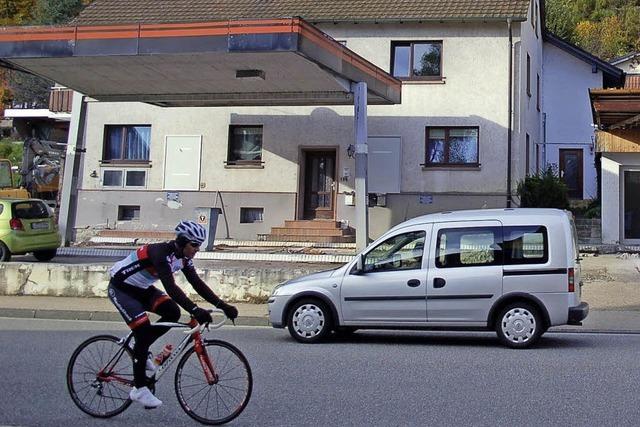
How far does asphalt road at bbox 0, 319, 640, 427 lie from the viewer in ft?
21.2

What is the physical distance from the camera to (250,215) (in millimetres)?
24234

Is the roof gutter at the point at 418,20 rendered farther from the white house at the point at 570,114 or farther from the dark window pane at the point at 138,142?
the white house at the point at 570,114

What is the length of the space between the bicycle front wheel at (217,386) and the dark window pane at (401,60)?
18.7 meters

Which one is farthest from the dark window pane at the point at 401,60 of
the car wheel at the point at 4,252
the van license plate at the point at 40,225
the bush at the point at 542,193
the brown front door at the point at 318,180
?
the car wheel at the point at 4,252

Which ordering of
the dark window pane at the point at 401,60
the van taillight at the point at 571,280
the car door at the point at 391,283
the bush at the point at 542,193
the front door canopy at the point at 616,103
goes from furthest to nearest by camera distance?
the dark window pane at the point at 401,60, the bush at the point at 542,193, the front door canopy at the point at 616,103, the car door at the point at 391,283, the van taillight at the point at 571,280

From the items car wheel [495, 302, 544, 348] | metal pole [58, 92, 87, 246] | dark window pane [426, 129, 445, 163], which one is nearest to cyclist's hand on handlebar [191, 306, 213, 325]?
car wheel [495, 302, 544, 348]

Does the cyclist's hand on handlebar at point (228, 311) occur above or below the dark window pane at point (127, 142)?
below

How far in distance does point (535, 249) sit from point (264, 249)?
1235 centimetres

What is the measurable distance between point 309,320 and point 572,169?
2504 cm

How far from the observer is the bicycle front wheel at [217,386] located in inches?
239

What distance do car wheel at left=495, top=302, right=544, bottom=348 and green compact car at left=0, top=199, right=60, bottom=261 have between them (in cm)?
1204

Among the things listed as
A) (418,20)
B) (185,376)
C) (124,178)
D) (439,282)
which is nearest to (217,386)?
(185,376)

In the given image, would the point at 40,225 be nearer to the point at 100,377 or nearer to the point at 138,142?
the point at 138,142

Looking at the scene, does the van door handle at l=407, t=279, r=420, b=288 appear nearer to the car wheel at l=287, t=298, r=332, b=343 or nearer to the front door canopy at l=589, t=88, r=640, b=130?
the car wheel at l=287, t=298, r=332, b=343
